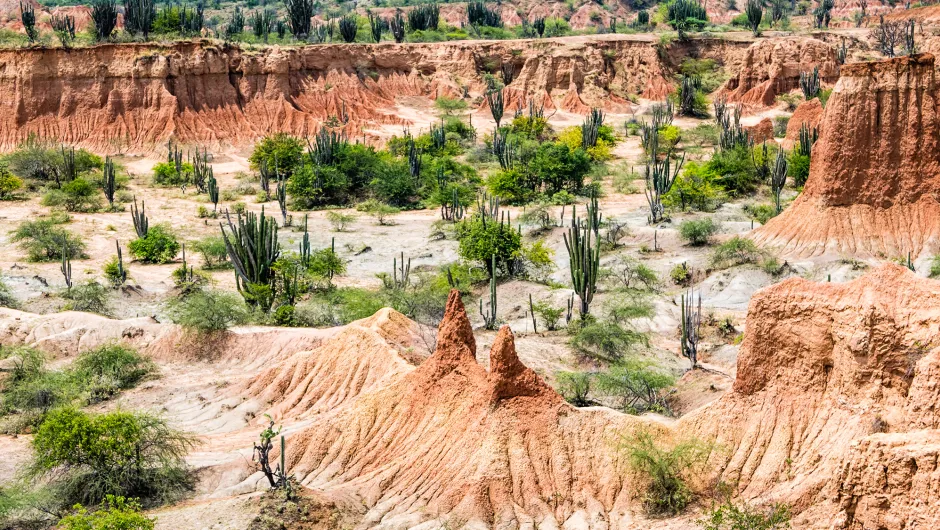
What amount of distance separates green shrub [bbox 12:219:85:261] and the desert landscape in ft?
0.49

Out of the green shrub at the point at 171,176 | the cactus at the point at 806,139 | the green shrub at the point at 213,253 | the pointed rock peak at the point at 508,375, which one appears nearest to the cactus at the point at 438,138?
the green shrub at the point at 171,176

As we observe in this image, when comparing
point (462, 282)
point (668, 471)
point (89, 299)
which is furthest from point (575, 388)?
point (89, 299)

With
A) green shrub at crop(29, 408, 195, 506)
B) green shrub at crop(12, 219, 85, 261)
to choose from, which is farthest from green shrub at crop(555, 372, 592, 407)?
green shrub at crop(12, 219, 85, 261)

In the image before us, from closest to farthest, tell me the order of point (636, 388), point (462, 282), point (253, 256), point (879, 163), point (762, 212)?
point (636, 388)
point (253, 256)
point (462, 282)
point (879, 163)
point (762, 212)

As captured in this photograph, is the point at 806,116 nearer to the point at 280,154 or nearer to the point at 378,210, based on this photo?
the point at 378,210

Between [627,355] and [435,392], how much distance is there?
7388 millimetres

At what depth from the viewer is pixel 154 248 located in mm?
37094

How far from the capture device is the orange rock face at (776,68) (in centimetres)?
6762

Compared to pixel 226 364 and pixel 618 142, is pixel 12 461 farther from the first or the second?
pixel 618 142

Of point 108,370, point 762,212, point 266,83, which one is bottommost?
point 108,370

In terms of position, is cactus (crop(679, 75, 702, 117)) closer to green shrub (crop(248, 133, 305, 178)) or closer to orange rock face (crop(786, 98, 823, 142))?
orange rock face (crop(786, 98, 823, 142))

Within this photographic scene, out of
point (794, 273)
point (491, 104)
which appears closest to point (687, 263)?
point (794, 273)

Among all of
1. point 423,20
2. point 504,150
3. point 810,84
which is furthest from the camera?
point 423,20

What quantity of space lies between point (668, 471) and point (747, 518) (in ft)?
6.45
